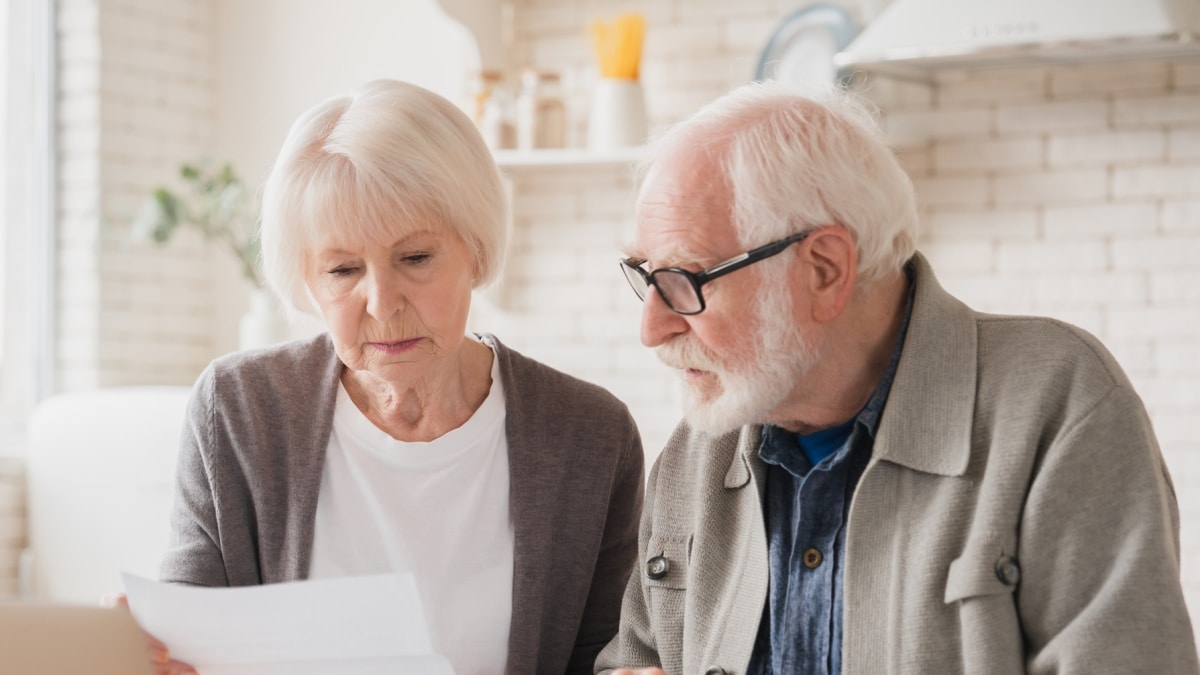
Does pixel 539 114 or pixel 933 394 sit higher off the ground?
pixel 539 114

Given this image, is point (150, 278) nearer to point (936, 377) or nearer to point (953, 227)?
point (953, 227)

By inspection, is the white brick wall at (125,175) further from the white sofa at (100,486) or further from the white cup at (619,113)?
the white cup at (619,113)

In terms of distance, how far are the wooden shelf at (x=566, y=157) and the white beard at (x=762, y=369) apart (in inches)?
81.8

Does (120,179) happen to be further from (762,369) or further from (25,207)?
(762,369)

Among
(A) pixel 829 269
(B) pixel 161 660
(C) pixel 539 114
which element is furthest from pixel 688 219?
(C) pixel 539 114

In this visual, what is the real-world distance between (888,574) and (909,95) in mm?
2356

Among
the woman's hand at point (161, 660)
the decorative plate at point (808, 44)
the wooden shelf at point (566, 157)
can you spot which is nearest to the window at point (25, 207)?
the wooden shelf at point (566, 157)

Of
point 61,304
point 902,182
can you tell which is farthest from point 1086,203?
point 61,304

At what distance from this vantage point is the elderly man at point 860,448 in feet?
4.51

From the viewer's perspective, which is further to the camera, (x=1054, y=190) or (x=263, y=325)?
(x=263, y=325)

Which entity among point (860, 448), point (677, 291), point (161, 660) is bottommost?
point (161, 660)

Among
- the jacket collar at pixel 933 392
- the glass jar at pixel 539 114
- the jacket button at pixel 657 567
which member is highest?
the glass jar at pixel 539 114

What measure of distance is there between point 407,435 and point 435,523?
0.13 m

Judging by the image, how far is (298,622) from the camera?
141 centimetres
